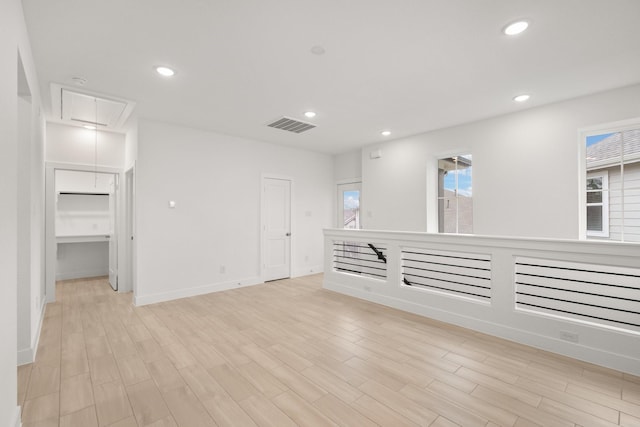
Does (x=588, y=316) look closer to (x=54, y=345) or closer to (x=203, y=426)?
(x=203, y=426)

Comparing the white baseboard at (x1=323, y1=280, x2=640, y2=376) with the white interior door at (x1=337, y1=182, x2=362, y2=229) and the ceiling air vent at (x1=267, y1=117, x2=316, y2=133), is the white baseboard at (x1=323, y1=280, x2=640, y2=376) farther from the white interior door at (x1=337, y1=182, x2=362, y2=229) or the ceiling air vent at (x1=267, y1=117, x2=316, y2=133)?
the ceiling air vent at (x1=267, y1=117, x2=316, y2=133)

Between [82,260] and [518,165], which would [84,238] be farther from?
[518,165]

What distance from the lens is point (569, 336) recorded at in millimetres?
2738

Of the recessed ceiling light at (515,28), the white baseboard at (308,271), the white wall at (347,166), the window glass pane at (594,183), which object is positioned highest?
the recessed ceiling light at (515,28)

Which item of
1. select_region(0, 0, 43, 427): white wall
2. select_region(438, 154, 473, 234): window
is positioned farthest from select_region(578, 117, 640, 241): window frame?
select_region(0, 0, 43, 427): white wall

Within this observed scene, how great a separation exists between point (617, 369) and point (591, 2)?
2919 millimetres

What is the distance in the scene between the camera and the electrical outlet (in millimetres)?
2703

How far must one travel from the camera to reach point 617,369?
248 centimetres

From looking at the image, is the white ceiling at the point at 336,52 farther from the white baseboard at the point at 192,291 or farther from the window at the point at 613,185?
the white baseboard at the point at 192,291

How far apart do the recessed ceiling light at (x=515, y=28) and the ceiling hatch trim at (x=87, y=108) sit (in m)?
4.22

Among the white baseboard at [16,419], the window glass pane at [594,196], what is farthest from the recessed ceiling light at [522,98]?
the white baseboard at [16,419]

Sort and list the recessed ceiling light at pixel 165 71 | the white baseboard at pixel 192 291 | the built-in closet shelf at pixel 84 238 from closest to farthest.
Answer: the recessed ceiling light at pixel 165 71
the white baseboard at pixel 192 291
the built-in closet shelf at pixel 84 238

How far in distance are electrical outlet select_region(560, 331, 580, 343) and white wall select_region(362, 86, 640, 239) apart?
143 centimetres

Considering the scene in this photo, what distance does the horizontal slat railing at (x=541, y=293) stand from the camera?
2.55 metres
